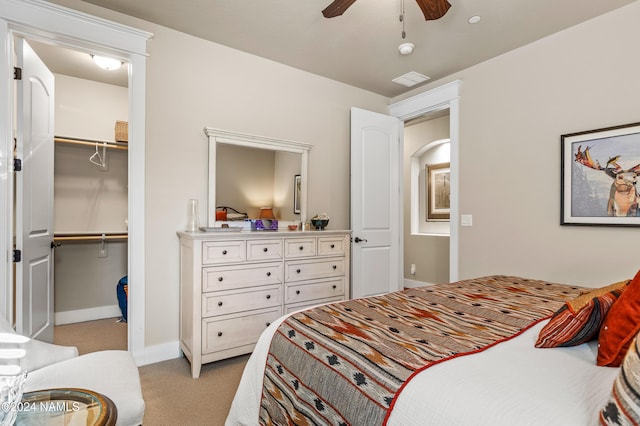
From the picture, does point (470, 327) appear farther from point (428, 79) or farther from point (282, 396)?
point (428, 79)

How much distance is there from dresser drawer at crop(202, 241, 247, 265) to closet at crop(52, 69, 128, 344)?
1.87m

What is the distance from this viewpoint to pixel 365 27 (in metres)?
2.65

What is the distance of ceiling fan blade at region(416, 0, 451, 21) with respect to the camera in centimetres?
181

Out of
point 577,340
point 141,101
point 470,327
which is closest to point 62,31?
point 141,101

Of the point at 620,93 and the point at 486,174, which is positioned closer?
the point at 620,93

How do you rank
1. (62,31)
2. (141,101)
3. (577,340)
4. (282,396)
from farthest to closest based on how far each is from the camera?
1. (141,101)
2. (62,31)
3. (282,396)
4. (577,340)

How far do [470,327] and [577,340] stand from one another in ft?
1.10

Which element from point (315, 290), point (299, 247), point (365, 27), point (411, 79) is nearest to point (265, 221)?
point (299, 247)

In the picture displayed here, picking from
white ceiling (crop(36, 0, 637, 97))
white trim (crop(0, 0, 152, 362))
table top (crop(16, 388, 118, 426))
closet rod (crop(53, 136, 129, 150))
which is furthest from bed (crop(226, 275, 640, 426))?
closet rod (crop(53, 136, 129, 150))

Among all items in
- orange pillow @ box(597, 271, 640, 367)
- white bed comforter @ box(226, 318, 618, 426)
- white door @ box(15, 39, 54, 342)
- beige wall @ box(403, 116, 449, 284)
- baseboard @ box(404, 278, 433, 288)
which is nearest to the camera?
white bed comforter @ box(226, 318, 618, 426)

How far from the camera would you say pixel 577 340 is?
3.63ft

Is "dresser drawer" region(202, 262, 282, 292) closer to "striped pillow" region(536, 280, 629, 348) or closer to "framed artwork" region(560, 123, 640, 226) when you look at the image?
"striped pillow" region(536, 280, 629, 348)

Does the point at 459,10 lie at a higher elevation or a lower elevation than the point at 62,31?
higher

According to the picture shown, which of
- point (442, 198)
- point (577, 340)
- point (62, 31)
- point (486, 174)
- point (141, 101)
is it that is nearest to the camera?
point (577, 340)
